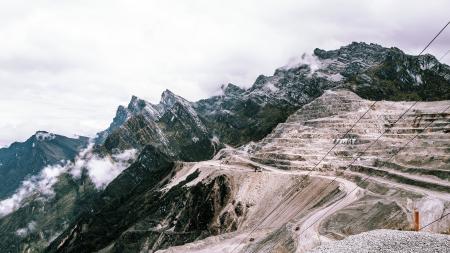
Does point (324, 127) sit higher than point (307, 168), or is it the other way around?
point (324, 127)

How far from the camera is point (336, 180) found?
125 metres

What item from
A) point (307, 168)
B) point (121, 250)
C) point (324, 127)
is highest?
point (324, 127)

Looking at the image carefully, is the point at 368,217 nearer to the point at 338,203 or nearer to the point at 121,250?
the point at 338,203

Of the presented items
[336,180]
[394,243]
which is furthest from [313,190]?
[394,243]

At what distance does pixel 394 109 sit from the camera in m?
185

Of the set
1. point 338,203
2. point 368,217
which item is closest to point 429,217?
point 368,217

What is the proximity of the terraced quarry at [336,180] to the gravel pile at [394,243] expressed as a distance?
92.8ft

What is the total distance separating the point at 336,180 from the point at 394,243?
79131mm

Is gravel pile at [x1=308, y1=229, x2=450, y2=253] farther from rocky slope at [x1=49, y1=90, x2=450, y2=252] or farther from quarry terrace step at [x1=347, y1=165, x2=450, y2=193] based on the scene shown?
quarry terrace step at [x1=347, y1=165, x2=450, y2=193]

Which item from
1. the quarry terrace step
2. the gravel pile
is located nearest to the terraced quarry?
the quarry terrace step

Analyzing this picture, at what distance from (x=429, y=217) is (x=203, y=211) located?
8443 centimetres

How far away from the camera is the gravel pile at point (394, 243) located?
145 ft

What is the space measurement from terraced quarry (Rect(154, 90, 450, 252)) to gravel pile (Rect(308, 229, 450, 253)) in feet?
92.8

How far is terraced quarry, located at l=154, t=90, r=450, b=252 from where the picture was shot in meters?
87.4
